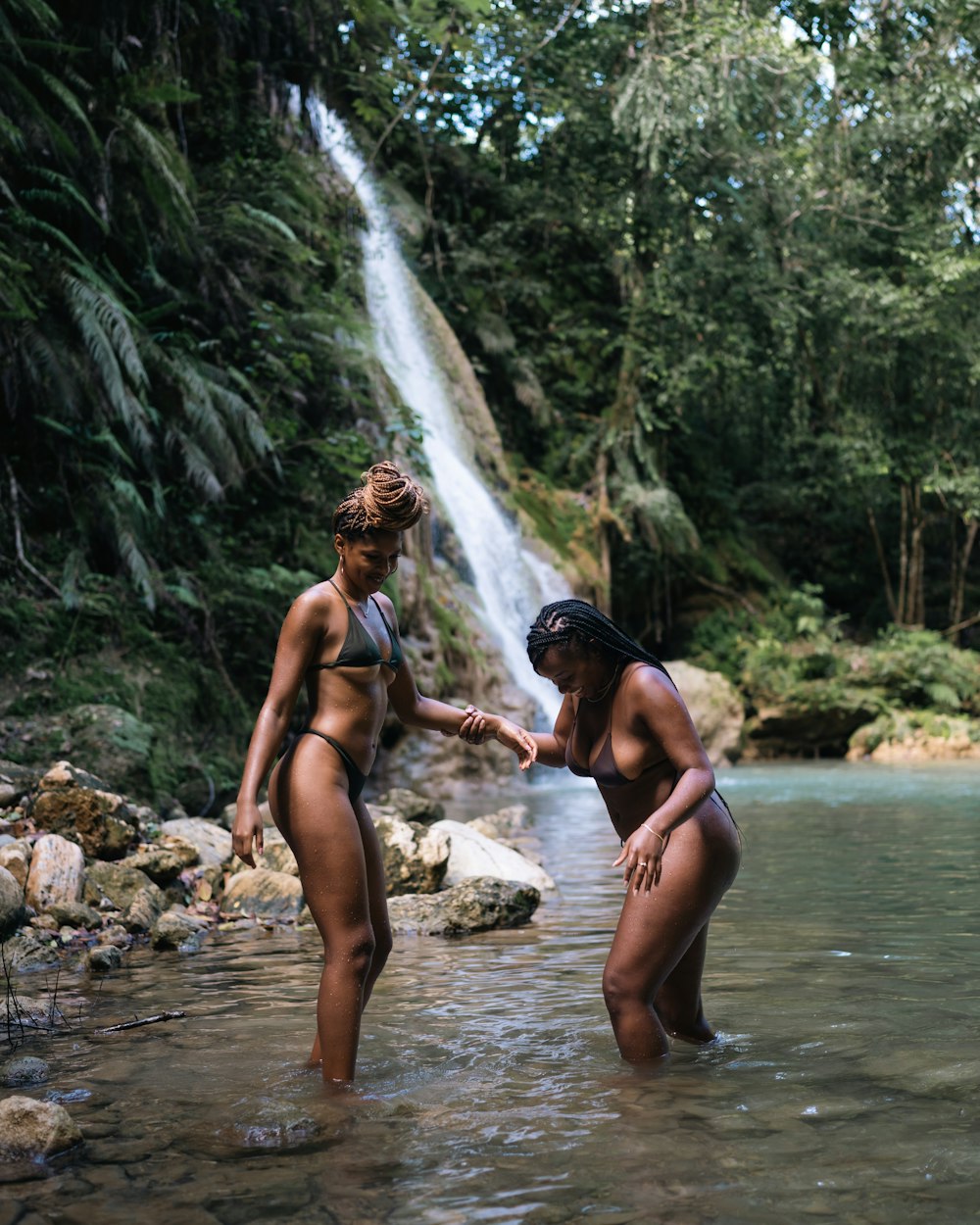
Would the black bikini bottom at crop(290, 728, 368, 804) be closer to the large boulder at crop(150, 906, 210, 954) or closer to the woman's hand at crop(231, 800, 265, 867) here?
the woman's hand at crop(231, 800, 265, 867)

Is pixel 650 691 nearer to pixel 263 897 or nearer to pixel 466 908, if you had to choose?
pixel 466 908

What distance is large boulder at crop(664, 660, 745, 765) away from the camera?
19.9 metres

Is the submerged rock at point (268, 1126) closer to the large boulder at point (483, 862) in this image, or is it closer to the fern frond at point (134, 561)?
the large boulder at point (483, 862)

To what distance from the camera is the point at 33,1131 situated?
3.08 meters

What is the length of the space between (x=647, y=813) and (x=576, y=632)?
650mm

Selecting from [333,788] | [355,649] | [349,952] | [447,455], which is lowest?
[349,952]

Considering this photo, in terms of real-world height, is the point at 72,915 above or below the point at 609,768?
below

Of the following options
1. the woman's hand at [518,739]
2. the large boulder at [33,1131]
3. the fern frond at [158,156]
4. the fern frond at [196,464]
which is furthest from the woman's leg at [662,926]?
the fern frond at [158,156]

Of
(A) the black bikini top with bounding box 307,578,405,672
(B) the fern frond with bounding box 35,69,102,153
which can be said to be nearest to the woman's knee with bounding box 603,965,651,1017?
(A) the black bikini top with bounding box 307,578,405,672

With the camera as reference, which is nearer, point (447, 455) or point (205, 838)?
point (205, 838)

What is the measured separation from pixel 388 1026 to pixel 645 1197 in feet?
6.58

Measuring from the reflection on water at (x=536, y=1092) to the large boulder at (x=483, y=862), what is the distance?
3.37ft

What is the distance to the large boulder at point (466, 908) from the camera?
22.2 feet

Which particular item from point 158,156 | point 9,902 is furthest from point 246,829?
point 158,156
